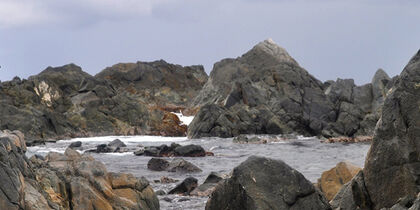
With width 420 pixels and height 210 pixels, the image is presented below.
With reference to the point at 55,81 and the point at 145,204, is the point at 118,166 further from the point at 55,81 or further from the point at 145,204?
the point at 55,81

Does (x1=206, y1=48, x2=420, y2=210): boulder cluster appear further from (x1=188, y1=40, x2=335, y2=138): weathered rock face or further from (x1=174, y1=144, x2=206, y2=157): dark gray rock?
(x1=188, y1=40, x2=335, y2=138): weathered rock face

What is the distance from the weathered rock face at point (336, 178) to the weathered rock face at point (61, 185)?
220 inches

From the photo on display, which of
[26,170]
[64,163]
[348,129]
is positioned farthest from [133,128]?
[26,170]

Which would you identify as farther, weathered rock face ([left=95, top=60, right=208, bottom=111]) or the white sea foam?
weathered rock face ([left=95, top=60, right=208, bottom=111])

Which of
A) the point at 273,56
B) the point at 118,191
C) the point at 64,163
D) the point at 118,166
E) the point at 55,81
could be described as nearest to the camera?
the point at 118,191

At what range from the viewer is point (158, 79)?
112 m

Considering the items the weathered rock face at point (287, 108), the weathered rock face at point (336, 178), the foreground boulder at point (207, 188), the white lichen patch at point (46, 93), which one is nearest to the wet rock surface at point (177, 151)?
the foreground boulder at point (207, 188)

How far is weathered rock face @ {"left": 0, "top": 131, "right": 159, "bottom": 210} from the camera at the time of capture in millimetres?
11406

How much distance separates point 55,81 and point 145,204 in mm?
64337

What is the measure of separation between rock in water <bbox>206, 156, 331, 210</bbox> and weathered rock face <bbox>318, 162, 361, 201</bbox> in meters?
3.40

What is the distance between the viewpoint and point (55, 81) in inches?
3027

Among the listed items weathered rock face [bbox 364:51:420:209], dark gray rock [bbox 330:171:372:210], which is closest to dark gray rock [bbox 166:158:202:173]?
dark gray rock [bbox 330:171:372:210]

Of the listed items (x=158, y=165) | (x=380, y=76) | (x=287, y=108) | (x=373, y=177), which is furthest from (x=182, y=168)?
(x=380, y=76)

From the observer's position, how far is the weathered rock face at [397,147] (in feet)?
38.6
